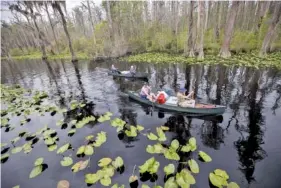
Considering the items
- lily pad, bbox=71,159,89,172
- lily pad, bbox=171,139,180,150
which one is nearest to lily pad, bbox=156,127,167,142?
lily pad, bbox=171,139,180,150

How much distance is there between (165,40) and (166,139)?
2031cm

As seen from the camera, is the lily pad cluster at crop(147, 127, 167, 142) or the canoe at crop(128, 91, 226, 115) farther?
the canoe at crop(128, 91, 226, 115)

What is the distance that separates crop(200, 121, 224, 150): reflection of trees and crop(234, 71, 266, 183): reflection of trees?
1.85 feet

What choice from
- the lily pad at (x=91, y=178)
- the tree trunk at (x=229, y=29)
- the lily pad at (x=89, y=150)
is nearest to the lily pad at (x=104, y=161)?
the lily pad at (x=91, y=178)

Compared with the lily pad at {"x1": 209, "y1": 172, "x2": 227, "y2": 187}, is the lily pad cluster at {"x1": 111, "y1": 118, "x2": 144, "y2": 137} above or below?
above

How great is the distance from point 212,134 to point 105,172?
3.96m

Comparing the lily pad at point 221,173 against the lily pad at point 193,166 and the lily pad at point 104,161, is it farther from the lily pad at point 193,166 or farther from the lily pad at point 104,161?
the lily pad at point 104,161

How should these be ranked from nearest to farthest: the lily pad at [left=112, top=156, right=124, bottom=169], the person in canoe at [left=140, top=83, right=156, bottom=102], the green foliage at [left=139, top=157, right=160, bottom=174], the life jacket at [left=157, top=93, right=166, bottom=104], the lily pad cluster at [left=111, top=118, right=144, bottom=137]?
the green foliage at [left=139, top=157, right=160, bottom=174], the lily pad at [left=112, top=156, right=124, bottom=169], the lily pad cluster at [left=111, top=118, right=144, bottom=137], the life jacket at [left=157, top=93, right=166, bottom=104], the person in canoe at [left=140, top=83, right=156, bottom=102]

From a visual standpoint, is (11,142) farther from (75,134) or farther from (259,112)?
(259,112)

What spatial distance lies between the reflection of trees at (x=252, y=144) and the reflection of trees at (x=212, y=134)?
56cm

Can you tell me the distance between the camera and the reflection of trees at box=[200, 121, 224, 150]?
18.8 feet

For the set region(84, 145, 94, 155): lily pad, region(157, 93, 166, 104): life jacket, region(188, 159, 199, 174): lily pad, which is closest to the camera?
region(188, 159, 199, 174): lily pad

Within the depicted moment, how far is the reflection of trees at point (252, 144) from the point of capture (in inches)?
186

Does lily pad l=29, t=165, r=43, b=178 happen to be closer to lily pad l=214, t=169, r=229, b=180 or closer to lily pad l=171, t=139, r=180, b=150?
lily pad l=171, t=139, r=180, b=150
